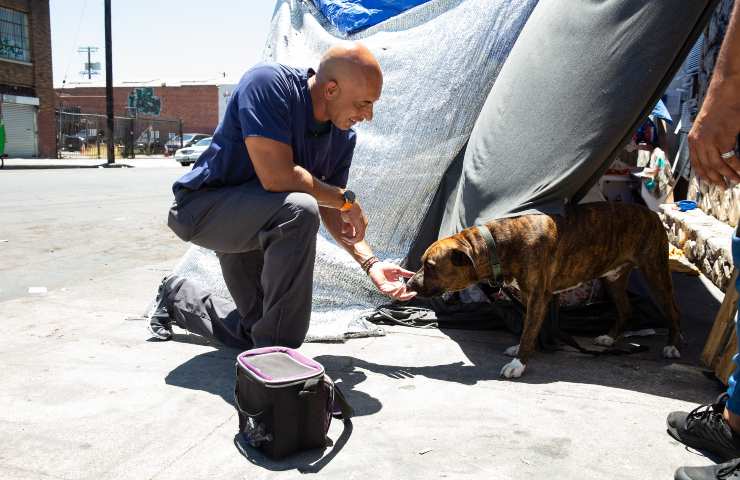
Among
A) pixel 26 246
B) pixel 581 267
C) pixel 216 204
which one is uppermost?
pixel 216 204

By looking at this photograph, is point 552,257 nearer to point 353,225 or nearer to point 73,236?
point 353,225

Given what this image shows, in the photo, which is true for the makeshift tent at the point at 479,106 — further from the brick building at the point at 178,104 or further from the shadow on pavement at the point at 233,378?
the brick building at the point at 178,104

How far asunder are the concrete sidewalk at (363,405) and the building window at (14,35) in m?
27.7

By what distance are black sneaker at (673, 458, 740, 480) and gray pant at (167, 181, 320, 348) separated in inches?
63.3

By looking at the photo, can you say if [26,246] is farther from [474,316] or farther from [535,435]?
[535,435]

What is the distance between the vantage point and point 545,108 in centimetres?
384

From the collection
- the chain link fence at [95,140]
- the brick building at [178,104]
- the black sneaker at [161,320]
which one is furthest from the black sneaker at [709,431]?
the brick building at [178,104]

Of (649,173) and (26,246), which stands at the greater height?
(649,173)

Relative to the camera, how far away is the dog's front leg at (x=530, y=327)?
344cm

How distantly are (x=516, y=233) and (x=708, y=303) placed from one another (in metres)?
2.35

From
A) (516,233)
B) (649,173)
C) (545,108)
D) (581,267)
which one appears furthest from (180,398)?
(649,173)

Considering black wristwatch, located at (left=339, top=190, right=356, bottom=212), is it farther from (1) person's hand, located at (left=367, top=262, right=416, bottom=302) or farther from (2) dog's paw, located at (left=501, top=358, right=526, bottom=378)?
(2) dog's paw, located at (left=501, top=358, right=526, bottom=378)

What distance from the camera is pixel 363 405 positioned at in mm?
2898

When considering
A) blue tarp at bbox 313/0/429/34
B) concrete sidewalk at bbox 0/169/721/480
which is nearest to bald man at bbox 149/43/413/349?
concrete sidewalk at bbox 0/169/721/480
